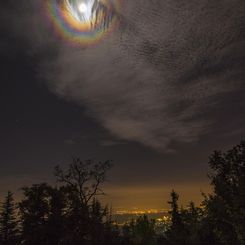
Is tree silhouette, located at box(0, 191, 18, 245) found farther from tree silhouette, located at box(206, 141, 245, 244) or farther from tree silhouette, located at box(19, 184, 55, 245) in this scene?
tree silhouette, located at box(206, 141, 245, 244)

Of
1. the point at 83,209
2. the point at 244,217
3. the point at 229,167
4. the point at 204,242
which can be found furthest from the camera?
the point at 204,242

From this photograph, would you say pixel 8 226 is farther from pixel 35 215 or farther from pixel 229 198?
pixel 229 198

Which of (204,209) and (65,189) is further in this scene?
(65,189)

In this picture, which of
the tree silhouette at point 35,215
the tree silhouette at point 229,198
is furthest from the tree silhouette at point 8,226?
the tree silhouette at point 229,198

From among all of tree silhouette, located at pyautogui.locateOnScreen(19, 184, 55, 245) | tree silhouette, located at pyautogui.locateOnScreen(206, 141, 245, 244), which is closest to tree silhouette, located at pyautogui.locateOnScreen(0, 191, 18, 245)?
tree silhouette, located at pyautogui.locateOnScreen(19, 184, 55, 245)

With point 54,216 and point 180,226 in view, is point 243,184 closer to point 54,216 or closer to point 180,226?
point 54,216

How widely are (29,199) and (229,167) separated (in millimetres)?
23190

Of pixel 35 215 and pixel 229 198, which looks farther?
pixel 35 215

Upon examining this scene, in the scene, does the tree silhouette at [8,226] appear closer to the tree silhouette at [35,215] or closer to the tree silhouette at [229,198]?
the tree silhouette at [35,215]

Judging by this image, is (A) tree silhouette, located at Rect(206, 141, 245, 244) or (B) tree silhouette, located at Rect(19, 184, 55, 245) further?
(B) tree silhouette, located at Rect(19, 184, 55, 245)

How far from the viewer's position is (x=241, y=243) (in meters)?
21.1

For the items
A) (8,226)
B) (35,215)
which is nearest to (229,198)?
(35,215)

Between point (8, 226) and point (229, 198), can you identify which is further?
point (8, 226)

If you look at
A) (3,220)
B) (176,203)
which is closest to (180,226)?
(176,203)
